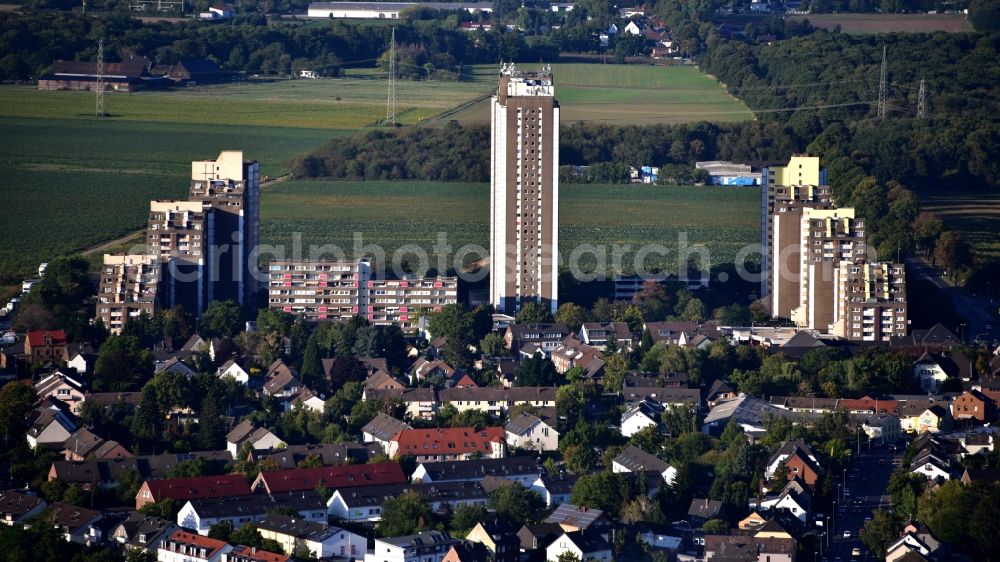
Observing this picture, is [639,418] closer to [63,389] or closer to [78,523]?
[63,389]

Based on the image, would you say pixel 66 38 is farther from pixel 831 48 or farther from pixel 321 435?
pixel 321 435

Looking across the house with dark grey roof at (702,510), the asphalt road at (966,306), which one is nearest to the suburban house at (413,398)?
the house with dark grey roof at (702,510)

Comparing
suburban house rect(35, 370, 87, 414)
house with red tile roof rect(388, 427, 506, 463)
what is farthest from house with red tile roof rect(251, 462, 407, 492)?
suburban house rect(35, 370, 87, 414)

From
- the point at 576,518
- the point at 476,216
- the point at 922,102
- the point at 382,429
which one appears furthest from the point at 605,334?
the point at 922,102

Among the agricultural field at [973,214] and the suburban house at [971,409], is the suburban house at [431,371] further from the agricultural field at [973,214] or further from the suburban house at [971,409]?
the agricultural field at [973,214]

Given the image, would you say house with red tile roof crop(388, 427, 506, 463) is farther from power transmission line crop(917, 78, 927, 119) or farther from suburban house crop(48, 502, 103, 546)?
power transmission line crop(917, 78, 927, 119)

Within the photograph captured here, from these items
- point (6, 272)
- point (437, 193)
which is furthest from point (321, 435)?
point (437, 193)
